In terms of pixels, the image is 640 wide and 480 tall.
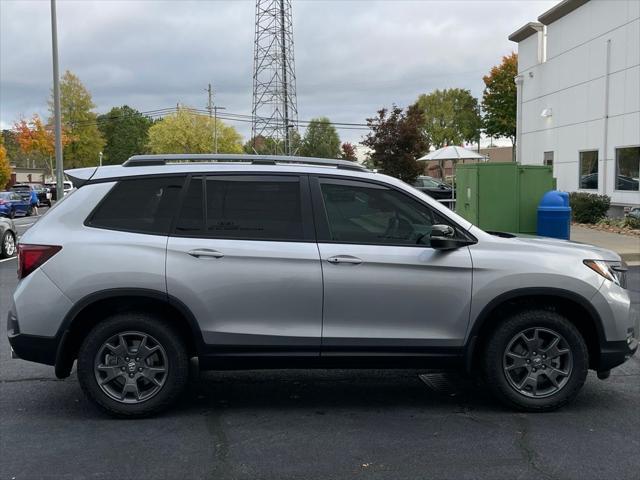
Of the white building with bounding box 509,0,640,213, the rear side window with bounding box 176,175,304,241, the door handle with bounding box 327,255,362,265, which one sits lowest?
the door handle with bounding box 327,255,362,265

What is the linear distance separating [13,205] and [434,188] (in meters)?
21.3

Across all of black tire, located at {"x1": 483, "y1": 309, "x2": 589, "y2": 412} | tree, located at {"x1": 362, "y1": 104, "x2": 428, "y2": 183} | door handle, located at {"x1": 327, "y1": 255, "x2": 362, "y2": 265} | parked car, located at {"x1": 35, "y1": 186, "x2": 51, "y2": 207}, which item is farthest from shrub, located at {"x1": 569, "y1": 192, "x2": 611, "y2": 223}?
parked car, located at {"x1": 35, "y1": 186, "x2": 51, "y2": 207}

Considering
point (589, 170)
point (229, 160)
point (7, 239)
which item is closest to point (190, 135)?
point (589, 170)

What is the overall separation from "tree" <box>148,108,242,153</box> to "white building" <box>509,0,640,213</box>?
5631cm

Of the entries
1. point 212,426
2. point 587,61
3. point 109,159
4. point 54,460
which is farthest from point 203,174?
point 109,159

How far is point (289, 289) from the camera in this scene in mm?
4527

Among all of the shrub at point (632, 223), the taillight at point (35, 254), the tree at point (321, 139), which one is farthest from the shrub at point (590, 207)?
the tree at point (321, 139)

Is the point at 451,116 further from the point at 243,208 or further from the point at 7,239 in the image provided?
the point at 243,208

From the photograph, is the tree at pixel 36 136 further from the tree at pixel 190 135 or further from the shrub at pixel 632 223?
the shrub at pixel 632 223

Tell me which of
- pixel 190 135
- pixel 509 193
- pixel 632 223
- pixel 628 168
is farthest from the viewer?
pixel 190 135

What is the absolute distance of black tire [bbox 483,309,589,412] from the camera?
184 inches

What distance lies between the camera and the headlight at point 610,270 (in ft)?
15.6

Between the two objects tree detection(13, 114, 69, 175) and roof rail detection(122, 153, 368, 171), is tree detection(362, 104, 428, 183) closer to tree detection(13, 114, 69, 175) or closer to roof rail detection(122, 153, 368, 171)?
roof rail detection(122, 153, 368, 171)

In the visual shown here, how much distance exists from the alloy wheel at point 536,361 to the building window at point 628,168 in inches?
658
